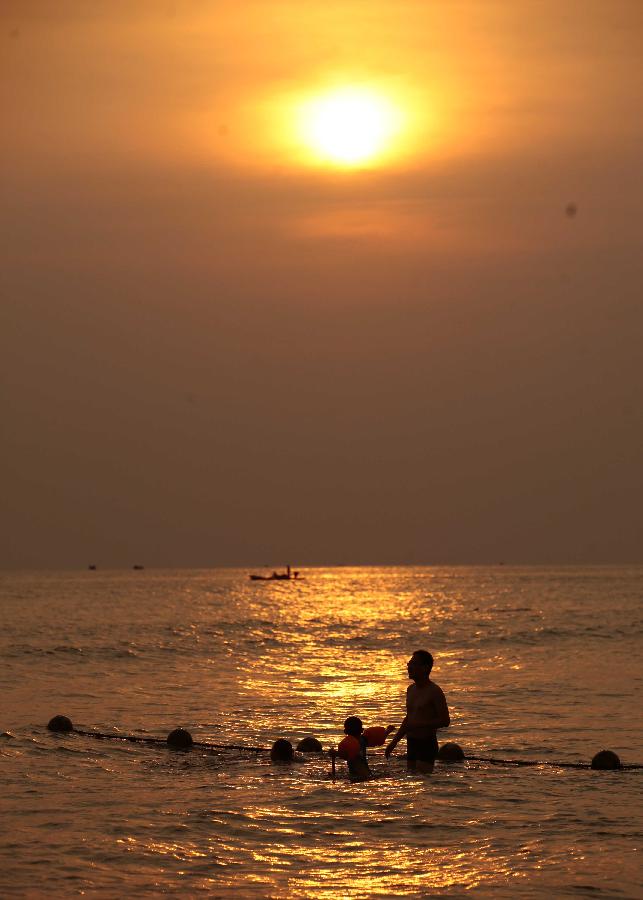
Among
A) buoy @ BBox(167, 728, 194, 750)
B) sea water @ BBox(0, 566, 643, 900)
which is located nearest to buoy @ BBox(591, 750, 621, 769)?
sea water @ BBox(0, 566, 643, 900)

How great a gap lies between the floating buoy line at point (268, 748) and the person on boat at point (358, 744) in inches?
9.7

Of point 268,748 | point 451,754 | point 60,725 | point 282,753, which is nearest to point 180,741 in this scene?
point 268,748

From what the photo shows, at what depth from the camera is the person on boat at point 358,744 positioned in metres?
18.7

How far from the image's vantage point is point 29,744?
23734mm

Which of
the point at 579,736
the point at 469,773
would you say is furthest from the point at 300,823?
the point at 579,736

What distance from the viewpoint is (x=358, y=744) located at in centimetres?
1903

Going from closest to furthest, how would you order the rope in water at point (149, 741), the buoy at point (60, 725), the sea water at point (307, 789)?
1. the sea water at point (307, 789)
2. the rope in water at point (149, 741)
3. the buoy at point (60, 725)

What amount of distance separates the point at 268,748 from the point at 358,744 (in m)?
4.11

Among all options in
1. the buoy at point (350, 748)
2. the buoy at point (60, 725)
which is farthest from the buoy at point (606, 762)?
the buoy at point (60, 725)

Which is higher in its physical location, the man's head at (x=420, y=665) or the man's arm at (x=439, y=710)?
the man's head at (x=420, y=665)

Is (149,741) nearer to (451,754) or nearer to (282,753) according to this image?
(282,753)

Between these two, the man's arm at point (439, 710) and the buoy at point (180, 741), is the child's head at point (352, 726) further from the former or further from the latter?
the buoy at point (180, 741)

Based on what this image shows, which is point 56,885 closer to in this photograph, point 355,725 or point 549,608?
point 355,725

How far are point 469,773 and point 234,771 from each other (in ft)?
12.6
